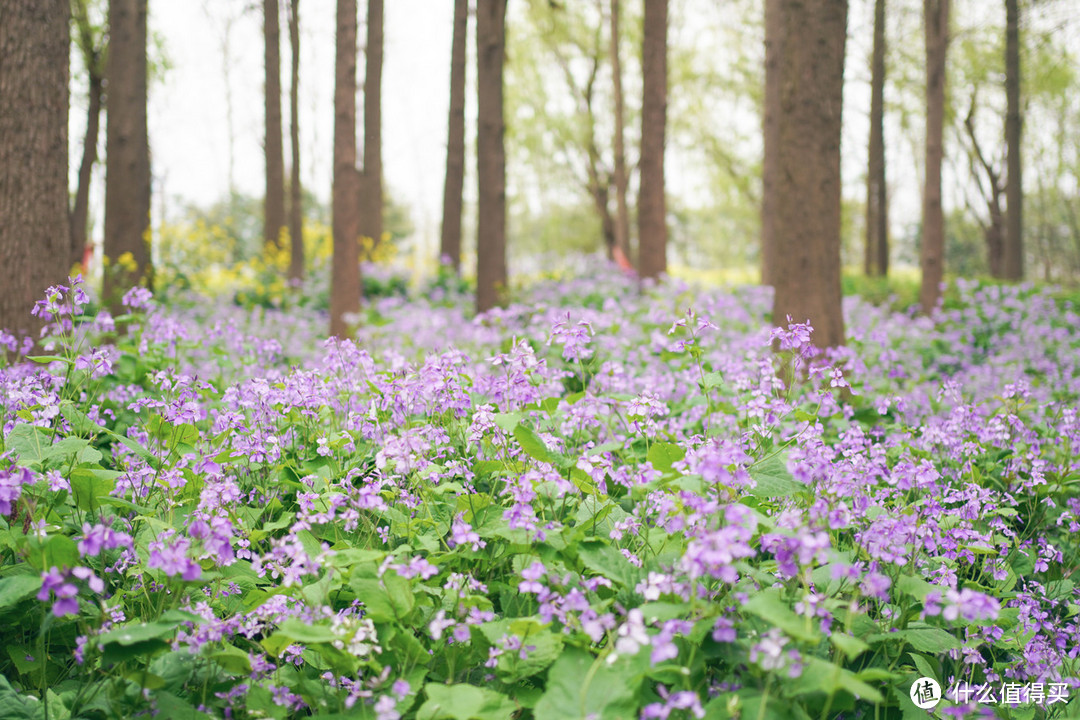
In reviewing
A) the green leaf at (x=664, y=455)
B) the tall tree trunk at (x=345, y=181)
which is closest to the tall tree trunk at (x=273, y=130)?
the tall tree trunk at (x=345, y=181)

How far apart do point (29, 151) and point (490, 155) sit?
19.4 ft

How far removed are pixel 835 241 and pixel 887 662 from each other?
4.14 meters

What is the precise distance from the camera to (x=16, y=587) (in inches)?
81.0

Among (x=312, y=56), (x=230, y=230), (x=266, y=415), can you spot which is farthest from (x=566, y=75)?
(x=266, y=415)

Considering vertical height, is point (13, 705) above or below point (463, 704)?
below

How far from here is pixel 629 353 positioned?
19.3 feet

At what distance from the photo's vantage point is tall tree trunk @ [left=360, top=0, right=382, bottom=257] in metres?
12.4

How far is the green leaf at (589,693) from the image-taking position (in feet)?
5.92

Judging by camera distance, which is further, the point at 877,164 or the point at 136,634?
the point at 877,164

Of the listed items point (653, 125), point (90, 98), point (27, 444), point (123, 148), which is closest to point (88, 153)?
point (90, 98)

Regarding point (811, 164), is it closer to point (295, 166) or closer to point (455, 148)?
point (455, 148)

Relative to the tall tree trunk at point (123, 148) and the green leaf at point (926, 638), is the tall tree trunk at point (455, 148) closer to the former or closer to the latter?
the tall tree trunk at point (123, 148)

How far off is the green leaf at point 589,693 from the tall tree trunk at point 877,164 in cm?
1478
